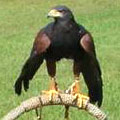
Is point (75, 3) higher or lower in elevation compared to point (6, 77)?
lower

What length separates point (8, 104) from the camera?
24.0ft

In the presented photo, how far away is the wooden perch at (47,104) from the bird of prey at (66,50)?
8 cm

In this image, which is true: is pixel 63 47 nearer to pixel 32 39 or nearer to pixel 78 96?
pixel 78 96

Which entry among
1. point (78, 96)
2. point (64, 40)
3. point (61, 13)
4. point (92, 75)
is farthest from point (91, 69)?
point (61, 13)

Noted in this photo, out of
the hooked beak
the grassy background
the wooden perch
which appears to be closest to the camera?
the hooked beak

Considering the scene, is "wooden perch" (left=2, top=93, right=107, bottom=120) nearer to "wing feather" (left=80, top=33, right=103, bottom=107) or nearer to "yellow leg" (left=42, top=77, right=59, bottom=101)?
"yellow leg" (left=42, top=77, right=59, bottom=101)

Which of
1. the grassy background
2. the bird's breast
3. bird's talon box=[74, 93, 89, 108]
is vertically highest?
the bird's breast

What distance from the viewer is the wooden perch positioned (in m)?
3.67

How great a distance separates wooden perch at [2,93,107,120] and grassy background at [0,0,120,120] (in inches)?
106

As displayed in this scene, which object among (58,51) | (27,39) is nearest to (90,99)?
(58,51)

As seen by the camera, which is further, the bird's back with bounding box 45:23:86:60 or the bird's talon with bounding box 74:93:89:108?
the bird's talon with bounding box 74:93:89:108

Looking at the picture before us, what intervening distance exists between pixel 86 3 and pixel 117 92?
10.4m

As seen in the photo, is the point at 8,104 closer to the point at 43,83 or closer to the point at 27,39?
the point at 43,83

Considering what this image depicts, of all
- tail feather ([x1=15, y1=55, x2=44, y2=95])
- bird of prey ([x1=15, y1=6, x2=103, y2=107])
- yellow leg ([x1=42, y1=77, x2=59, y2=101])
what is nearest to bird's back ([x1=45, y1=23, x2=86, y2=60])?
bird of prey ([x1=15, y1=6, x2=103, y2=107])
